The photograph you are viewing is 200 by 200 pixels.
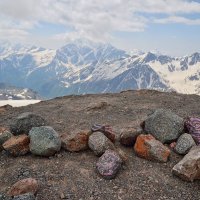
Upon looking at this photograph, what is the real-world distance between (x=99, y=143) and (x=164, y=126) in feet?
12.4

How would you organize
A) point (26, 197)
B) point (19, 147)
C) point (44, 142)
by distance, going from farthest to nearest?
point (19, 147)
point (44, 142)
point (26, 197)

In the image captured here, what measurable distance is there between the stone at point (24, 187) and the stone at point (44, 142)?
8.89 ft

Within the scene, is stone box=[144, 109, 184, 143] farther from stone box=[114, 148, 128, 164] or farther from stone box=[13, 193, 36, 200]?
stone box=[13, 193, 36, 200]

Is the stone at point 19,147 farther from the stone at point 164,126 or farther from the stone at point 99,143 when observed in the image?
the stone at point 164,126

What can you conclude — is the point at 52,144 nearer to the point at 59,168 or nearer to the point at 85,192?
the point at 59,168

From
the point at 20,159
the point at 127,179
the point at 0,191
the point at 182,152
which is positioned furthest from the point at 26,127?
the point at 182,152

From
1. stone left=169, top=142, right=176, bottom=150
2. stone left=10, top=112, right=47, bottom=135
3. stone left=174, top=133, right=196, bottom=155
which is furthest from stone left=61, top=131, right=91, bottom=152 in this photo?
stone left=174, top=133, right=196, bottom=155

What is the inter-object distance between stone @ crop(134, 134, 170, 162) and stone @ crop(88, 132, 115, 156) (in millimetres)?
1296

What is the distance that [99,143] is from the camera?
56.4ft

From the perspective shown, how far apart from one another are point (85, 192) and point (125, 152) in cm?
389

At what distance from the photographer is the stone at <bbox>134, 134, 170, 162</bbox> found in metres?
16.9

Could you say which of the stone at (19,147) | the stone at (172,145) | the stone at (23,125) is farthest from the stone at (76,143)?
the stone at (172,145)

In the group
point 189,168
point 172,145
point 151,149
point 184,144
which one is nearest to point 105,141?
point 151,149

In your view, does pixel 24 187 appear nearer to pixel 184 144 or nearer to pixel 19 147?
pixel 19 147
